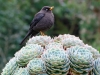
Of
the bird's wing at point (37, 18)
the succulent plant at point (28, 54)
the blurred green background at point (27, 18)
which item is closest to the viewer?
the succulent plant at point (28, 54)

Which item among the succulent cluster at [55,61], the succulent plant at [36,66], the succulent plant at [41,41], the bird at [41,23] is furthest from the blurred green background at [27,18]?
the succulent plant at [36,66]

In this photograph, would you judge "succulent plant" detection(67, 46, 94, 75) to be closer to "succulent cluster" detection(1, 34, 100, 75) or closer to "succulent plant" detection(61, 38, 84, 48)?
"succulent cluster" detection(1, 34, 100, 75)

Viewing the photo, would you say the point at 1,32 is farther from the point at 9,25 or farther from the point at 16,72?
the point at 16,72

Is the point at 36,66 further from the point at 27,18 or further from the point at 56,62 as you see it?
the point at 27,18

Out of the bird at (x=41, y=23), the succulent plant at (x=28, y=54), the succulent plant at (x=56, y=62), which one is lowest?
the succulent plant at (x=56, y=62)

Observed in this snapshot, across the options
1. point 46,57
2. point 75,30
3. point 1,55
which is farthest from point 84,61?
point 75,30

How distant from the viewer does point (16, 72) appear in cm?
233

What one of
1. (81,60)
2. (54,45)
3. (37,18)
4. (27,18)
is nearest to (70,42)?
(54,45)

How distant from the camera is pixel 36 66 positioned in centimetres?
222

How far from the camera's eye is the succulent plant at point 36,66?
2.21 metres

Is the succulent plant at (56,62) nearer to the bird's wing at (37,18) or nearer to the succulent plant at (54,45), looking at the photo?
the succulent plant at (54,45)

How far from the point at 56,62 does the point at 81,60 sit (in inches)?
6.0

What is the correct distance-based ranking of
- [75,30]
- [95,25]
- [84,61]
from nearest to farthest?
1. [84,61]
2. [95,25]
3. [75,30]

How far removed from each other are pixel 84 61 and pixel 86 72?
0.08 m
